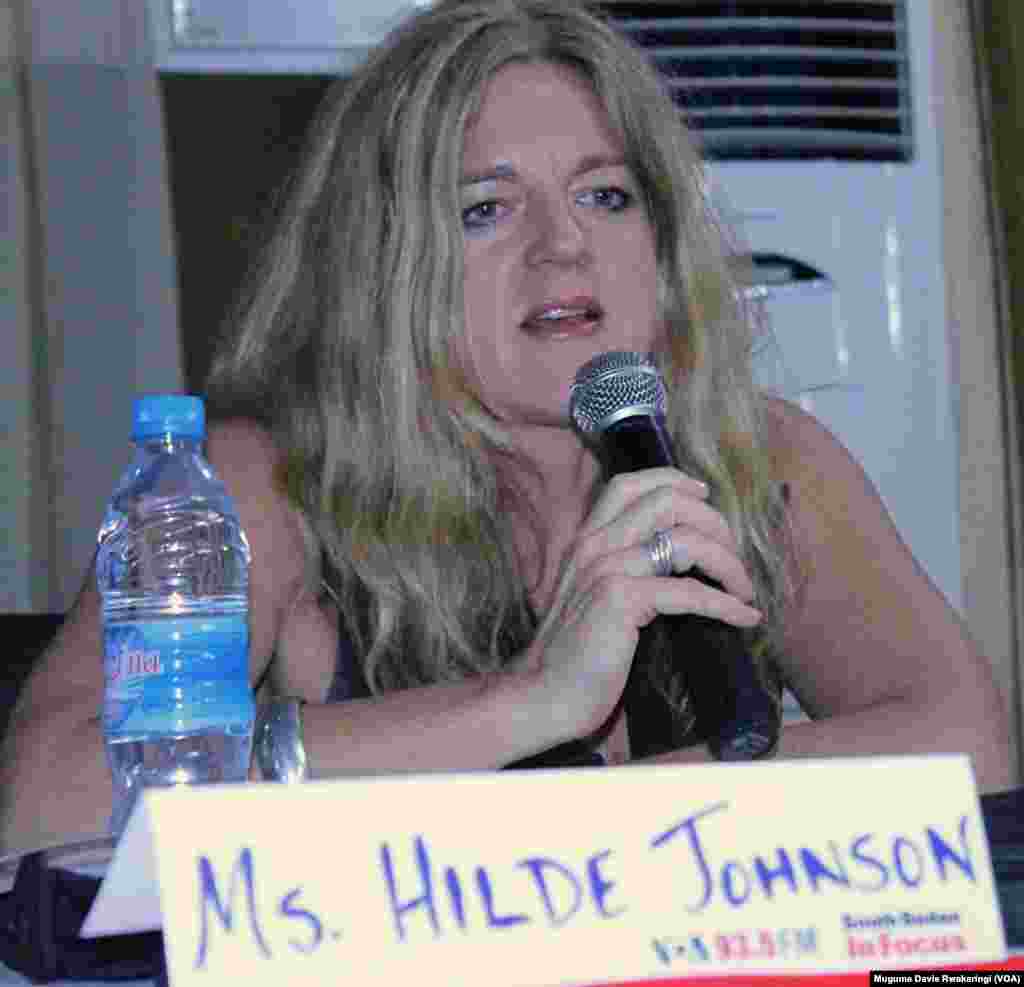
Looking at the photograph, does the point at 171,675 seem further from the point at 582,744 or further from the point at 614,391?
the point at 582,744

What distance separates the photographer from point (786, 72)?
8.42 feet

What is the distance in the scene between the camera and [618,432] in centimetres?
120

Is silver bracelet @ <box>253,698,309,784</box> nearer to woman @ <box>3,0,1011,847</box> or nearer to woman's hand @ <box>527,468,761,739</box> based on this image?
woman's hand @ <box>527,468,761,739</box>

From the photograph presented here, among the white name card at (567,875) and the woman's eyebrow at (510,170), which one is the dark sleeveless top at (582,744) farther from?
the white name card at (567,875)

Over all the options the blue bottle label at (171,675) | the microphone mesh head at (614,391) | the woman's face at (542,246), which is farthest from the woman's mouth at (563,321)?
the blue bottle label at (171,675)

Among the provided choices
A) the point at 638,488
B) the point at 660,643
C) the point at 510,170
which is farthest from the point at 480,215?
the point at 638,488

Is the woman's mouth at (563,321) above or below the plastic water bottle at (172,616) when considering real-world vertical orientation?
above

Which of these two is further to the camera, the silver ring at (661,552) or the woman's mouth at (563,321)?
the woman's mouth at (563,321)

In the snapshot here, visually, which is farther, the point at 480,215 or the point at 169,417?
the point at 480,215

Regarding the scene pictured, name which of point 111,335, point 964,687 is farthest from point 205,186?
point 964,687

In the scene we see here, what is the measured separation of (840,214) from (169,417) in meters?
1.79

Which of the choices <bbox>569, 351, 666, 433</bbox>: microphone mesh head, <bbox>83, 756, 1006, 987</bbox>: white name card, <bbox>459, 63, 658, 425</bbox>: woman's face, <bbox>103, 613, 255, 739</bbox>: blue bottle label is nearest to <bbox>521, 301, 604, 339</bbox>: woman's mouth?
<bbox>459, 63, 658, 425</bbox>: woman's face

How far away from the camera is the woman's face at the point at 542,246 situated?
1530 mm

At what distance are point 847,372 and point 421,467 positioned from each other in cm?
114
